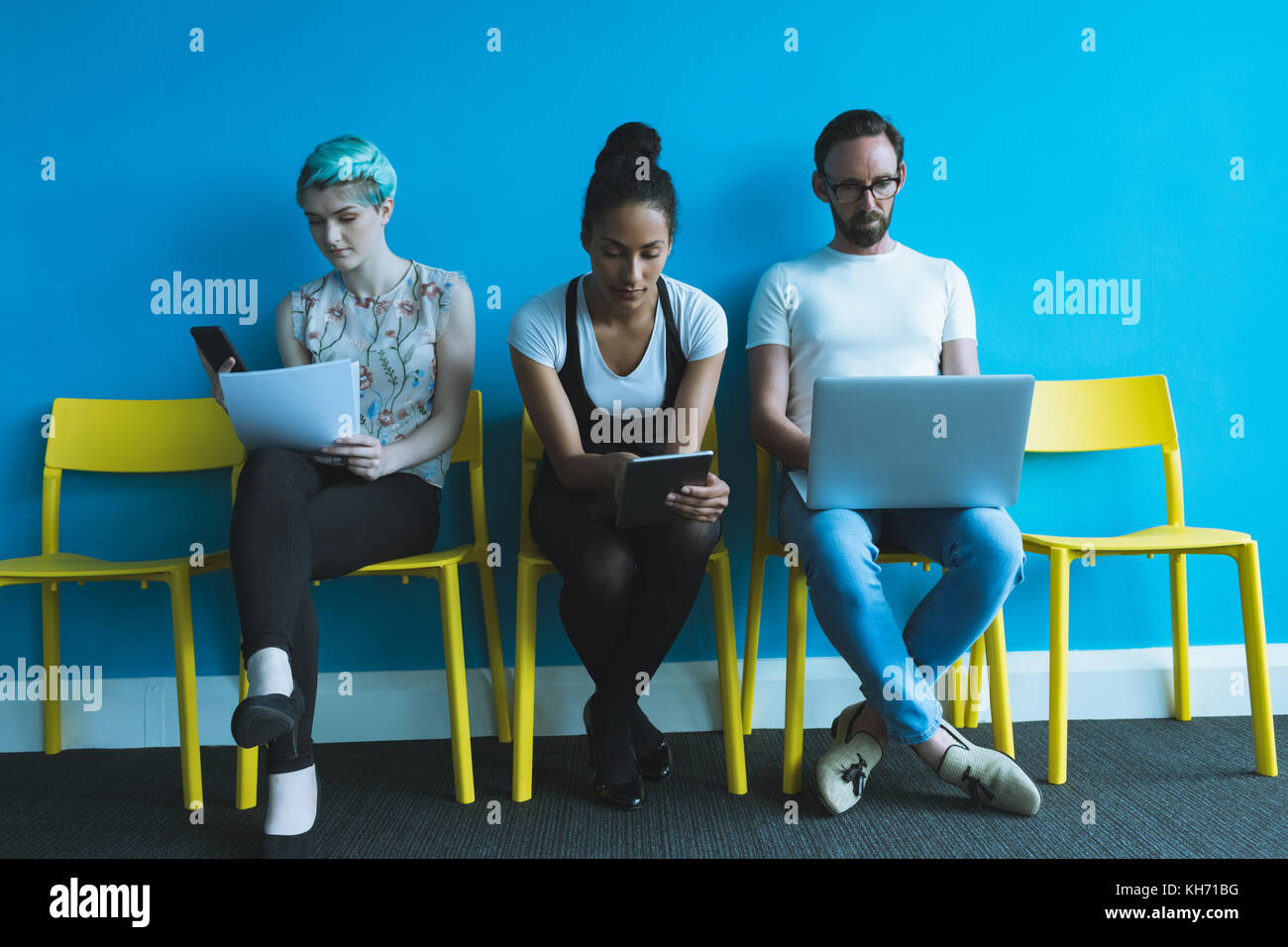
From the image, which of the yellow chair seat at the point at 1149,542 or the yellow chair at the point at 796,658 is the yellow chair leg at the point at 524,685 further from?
the yellow chair seat at the point at 1149,542

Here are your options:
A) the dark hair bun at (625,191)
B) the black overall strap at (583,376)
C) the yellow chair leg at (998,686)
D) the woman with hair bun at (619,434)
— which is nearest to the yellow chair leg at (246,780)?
the woman with hair bun at (619,434)

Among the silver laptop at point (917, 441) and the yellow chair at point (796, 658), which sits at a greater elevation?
the silver laptop at point (917, 441)

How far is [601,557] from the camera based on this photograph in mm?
1558

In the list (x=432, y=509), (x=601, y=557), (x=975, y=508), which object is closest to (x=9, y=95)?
(x=432, y=509)

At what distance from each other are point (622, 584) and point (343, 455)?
521mm

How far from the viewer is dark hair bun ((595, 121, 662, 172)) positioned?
1.88 metres

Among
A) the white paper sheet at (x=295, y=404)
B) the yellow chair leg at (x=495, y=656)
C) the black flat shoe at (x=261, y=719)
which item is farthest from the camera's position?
the yellow chair leg at (x=495, y=656)

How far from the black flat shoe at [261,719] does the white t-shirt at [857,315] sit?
3.44ft

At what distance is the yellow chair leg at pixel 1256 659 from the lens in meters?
1.71

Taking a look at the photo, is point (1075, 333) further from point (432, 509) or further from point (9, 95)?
point (9, 95)

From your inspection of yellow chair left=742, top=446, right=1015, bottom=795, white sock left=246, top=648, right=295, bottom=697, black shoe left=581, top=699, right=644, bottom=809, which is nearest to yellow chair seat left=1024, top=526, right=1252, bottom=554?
yellow chair left=742, top=446, right=1015, bottom=795

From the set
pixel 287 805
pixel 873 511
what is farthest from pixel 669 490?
pixel 287 805

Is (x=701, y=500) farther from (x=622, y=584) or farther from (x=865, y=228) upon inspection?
(x=865, y=228)

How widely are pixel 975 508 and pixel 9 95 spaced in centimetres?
208
